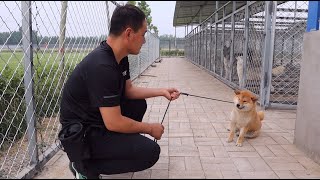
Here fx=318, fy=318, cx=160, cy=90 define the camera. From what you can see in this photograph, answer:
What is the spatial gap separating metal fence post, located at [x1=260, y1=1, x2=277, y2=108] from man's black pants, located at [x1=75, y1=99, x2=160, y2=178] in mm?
3507

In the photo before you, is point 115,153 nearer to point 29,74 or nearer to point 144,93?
point 144,93

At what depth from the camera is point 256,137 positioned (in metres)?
3.96

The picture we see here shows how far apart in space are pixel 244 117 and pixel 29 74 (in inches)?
91.6

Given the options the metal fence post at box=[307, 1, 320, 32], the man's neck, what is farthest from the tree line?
the metal fence post at box=[307, 1, 320, 32]

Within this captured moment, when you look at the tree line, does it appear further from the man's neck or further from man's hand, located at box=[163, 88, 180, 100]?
man's hand, located at box=[163, 88, 180, 100]

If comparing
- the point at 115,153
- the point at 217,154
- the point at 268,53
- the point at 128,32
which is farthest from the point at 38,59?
the point at 268,53

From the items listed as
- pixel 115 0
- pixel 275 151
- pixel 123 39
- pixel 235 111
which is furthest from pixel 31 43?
pixel 115 0

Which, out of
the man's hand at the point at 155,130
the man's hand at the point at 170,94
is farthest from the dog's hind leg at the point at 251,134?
the man's hand at the point at 155,130

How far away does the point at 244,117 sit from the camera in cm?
365

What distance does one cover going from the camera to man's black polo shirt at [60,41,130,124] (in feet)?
7.38

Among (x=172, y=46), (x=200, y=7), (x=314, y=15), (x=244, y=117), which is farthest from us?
(x=172, y=46)

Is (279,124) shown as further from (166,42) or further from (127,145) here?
(166,42)

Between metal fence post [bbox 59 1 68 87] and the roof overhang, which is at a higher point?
the roof overhang

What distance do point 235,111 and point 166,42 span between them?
36.1 metres
